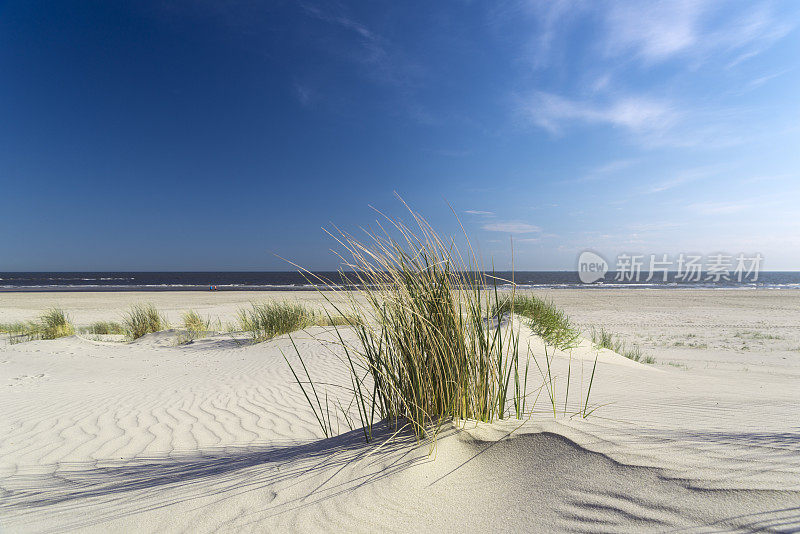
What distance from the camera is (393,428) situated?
2.36m

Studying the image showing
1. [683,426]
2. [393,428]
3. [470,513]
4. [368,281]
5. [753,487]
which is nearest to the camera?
[753,487]

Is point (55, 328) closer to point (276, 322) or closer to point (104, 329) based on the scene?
point (104, 329)

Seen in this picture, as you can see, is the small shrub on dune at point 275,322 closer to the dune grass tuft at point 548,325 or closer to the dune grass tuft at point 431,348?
the dune grass tuft at point 548,325

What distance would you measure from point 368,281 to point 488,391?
3.17 feet

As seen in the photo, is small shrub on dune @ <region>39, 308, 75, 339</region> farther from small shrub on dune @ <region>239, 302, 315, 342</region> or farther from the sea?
the sea

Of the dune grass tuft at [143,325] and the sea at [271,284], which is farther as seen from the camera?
the sea at [271,284]

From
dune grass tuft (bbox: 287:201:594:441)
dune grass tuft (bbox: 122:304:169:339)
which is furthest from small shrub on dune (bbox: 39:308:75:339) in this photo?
dune grass tuft (bbox: 287:201:594:441)

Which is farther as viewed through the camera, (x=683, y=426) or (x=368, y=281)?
(x=368, y=281)

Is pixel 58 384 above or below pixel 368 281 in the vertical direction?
below

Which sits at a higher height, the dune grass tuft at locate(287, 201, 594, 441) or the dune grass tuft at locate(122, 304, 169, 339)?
the dune grass tuft at locate(287, 201, 594, 441)

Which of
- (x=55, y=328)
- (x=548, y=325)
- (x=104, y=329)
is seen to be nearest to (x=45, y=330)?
(x=55, y=328)

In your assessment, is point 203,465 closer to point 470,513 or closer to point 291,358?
point 470,513

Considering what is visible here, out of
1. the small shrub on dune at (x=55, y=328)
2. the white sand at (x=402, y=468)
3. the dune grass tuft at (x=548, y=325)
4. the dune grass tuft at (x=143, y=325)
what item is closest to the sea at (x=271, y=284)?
the dune grass tuft at (x=143, y=325)

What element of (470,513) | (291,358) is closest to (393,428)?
(470,513)
